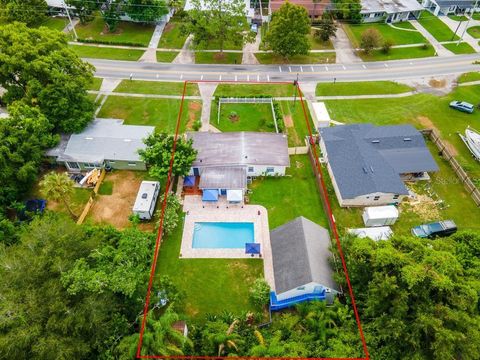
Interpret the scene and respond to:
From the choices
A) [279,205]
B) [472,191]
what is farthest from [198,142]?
[472,191]

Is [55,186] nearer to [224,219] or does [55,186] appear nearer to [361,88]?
[224,219]

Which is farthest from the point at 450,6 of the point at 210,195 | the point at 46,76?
the point at 46,76

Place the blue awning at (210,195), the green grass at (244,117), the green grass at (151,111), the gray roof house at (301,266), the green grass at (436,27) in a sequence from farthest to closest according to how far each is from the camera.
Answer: the green grass at (436,27), the green grass at (151,111), the green grass at (244,117), the blue awning at (210,195), the gray roof house at (301,266)

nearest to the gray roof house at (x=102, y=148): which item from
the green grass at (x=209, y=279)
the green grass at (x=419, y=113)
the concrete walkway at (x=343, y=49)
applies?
the green grass at (x=209, y=279)

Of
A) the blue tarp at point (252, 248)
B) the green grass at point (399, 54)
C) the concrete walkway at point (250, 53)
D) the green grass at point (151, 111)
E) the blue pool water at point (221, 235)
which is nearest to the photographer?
the blue tarp at point (252, 248)

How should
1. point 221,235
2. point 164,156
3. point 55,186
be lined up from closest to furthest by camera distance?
point 55,186, point 221,235, point 164,156

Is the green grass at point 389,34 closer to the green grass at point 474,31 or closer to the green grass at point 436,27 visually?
the green grass at point 436,27
